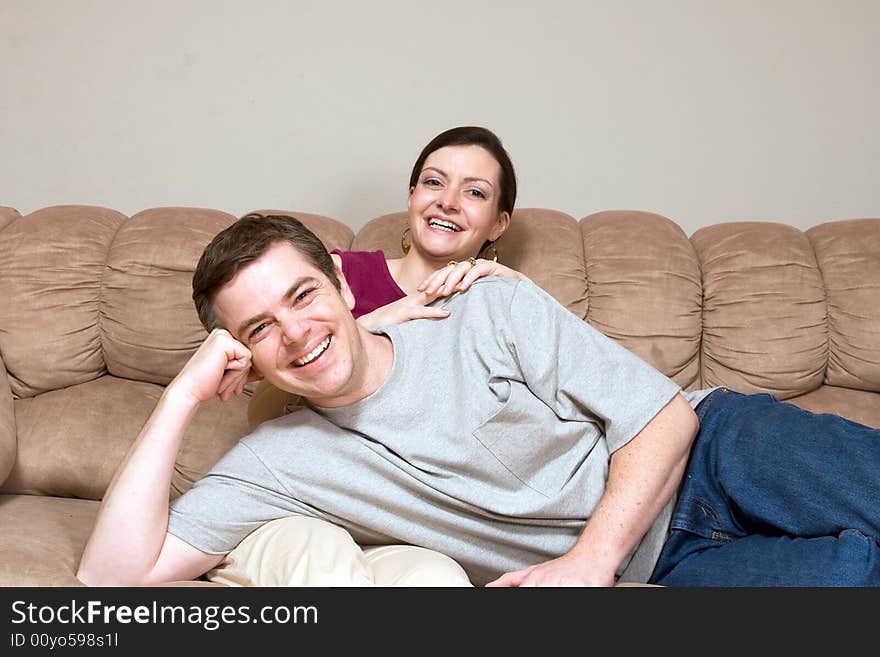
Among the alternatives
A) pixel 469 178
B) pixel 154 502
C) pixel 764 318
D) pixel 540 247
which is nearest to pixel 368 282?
pixel 469 178

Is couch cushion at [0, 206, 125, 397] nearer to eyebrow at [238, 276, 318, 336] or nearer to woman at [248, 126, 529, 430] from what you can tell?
woman at [248, 126, 529, 430]

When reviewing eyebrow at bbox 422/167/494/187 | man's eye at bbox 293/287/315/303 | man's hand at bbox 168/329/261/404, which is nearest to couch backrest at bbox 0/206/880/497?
eyebrow at bbox 422/167/494/187

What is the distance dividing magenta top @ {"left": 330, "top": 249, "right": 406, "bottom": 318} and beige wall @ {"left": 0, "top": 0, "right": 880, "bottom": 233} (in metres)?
0.73

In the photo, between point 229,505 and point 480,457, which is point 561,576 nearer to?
point 480,457

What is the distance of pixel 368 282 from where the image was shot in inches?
80.0

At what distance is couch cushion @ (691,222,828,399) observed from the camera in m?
2.12

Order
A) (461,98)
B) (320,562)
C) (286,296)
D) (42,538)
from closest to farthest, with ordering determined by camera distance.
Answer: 1. (320,562)
2. (286,296)
3. (42,538)
4. (461,98)

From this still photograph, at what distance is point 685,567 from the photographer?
1544 mm

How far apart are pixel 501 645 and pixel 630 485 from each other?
427mm

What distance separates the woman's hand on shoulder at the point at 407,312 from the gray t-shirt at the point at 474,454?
10 centimetres

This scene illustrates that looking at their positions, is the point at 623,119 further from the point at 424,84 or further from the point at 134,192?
the point at 134,192

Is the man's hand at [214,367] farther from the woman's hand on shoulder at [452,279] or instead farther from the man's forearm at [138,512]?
the woman's hand on shoulder at [452,279]

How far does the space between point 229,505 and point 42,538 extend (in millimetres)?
396

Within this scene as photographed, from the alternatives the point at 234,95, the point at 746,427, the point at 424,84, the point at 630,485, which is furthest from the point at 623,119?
the point at 630,485
